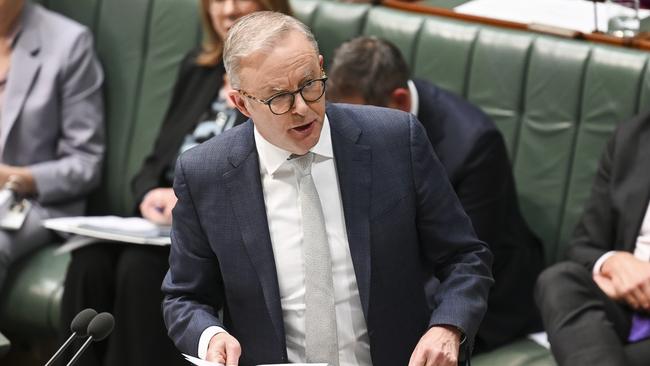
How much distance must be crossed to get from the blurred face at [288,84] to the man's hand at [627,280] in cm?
111

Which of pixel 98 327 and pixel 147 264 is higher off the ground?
pixel 98 327

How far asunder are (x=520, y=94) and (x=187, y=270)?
154 cm

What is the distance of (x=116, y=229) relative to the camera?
341cm

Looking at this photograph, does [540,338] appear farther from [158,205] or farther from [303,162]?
[303,162]

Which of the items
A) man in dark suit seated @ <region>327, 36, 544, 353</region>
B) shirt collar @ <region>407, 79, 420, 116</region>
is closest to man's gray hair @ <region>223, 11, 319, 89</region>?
man in dark suit seated @ <region>327, 36, 544, 353</region>

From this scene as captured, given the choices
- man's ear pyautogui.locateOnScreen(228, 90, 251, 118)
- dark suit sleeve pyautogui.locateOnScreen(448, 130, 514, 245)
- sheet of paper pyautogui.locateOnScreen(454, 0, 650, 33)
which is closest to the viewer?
man's ear pyautogui.locateOnScreen(228, 90, 251, 118)

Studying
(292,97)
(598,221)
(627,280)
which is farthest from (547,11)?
(292,97)

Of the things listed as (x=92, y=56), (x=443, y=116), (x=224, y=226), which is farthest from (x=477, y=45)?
(x=224, y=226)

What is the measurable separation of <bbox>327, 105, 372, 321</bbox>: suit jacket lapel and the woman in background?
111 cm

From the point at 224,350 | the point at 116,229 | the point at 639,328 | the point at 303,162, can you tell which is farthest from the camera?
the point at 116,229

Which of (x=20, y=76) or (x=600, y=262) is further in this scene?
(x=20, y=76)

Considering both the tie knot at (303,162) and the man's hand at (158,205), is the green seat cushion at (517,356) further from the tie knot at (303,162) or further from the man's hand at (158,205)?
the tie knot at (303,162)

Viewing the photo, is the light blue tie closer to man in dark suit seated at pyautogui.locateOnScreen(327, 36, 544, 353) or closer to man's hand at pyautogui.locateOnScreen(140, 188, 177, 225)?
man in dark suit seated at pyautogui.locateOnScreen(327, 36, 544, 353)

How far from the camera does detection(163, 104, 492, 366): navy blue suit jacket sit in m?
2.26
